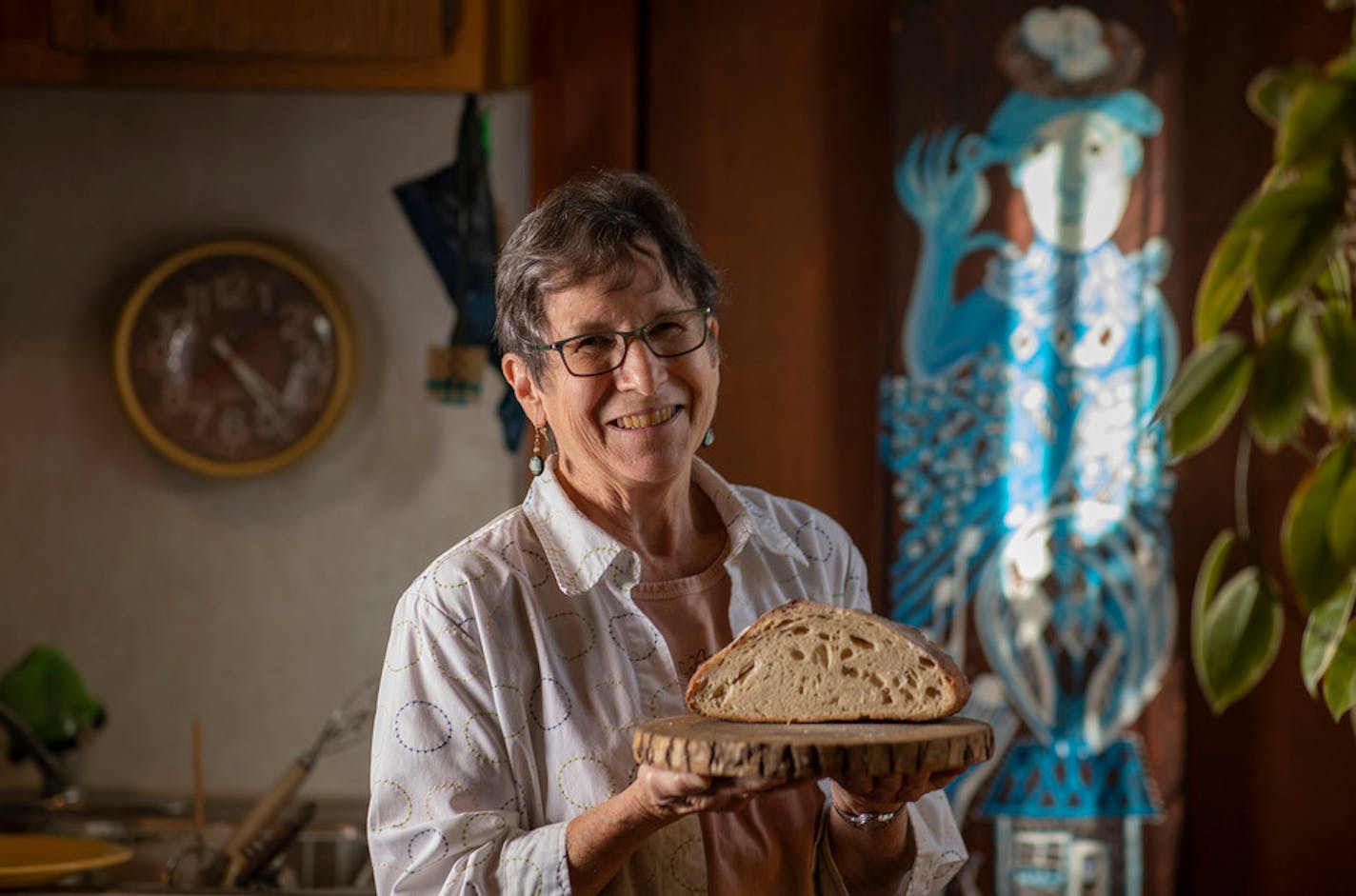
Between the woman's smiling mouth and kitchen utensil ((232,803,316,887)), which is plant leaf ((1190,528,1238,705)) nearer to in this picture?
the woman's smiling mouth

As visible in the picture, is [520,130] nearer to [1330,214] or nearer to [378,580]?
[378,580]

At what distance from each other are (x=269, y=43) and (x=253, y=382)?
0.76 metres

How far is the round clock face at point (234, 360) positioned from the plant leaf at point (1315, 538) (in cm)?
282

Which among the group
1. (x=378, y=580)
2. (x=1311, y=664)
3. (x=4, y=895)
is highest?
(x=1311, y=664)

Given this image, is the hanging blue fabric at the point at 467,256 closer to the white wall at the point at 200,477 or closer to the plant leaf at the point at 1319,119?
the white wall at the point at 200,477

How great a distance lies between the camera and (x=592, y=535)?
148 centimetres

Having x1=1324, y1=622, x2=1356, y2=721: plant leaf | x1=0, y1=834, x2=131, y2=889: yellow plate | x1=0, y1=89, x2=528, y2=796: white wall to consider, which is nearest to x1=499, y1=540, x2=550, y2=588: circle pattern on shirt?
x1=1324, y1=622, x2=1356, y2=721: plant leaf

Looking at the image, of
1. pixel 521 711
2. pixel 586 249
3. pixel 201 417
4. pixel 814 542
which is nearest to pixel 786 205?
pixel 201 417

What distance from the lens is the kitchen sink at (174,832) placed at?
2867mm

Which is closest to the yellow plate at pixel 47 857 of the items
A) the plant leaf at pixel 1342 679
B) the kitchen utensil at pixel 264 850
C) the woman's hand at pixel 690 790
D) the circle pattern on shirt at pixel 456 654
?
the kitchen utensil at pixel 264 850

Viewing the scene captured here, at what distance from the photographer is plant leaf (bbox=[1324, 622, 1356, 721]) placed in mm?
931

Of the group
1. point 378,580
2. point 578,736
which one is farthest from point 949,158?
point 578,736

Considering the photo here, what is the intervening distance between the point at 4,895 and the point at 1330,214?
7.31 feet

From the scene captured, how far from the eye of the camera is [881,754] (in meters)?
1.15
